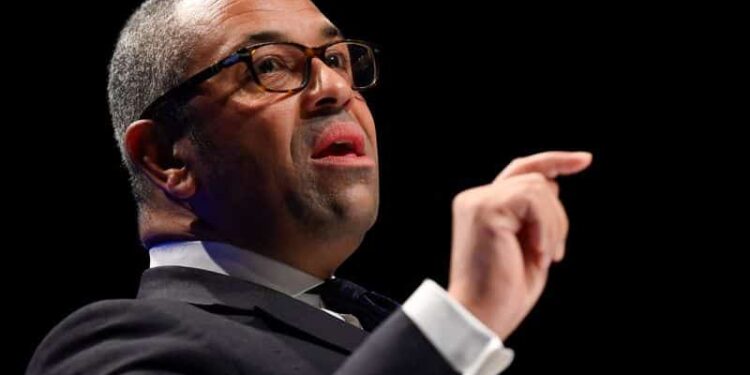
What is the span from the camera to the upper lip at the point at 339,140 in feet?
6.15

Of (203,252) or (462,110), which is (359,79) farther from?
(462,110)

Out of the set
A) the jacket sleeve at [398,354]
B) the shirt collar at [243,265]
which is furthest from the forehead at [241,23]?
the jacket sleeve at [398,354]

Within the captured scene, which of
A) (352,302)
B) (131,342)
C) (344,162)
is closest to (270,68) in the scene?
(344,162)

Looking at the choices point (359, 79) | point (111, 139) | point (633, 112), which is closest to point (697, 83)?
point (633, 112)

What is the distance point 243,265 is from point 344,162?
0.86 feet

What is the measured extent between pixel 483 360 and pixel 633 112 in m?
1.74

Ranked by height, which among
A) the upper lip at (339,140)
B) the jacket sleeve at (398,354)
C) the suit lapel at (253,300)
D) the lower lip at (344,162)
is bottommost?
the suit lapel at (253,300)

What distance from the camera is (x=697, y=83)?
2850 millimetres

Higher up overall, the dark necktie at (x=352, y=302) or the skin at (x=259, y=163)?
the skin at (x=259, y=163)

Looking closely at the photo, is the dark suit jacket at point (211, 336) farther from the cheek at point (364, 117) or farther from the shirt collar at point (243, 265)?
the cheek at point (364, 117)

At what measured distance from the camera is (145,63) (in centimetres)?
204

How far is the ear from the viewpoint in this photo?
1.96 metres

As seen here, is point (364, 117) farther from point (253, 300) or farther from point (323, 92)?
point (253, 300)

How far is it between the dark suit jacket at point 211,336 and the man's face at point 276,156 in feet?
0.43
